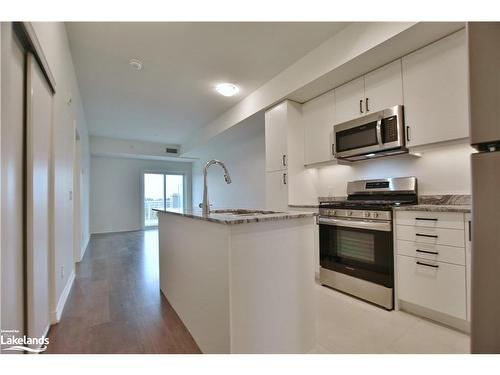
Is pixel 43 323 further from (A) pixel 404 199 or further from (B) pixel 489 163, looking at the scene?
(A) pixel 404 199

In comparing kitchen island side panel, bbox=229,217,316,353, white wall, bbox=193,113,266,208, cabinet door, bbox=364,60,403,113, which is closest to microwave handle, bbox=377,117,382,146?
cabinet door, bbox=364,60,403,113

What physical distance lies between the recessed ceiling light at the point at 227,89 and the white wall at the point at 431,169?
74.9 inches

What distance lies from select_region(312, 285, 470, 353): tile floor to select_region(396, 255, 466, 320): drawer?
6.0 inches

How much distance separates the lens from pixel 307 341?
1480mm

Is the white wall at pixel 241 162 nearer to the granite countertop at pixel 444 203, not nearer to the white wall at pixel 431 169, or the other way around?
the white wall at pixel 431 169

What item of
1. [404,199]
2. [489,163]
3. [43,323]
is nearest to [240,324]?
[489,163]

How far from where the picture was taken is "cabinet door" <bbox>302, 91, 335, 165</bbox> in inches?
112

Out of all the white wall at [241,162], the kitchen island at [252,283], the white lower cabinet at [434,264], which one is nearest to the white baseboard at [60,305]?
the kitchen island at [252,283]

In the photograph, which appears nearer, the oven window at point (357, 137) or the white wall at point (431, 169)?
the white wall at point (431, 169)

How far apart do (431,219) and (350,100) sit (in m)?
1.49

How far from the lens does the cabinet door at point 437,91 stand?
6.10 ft

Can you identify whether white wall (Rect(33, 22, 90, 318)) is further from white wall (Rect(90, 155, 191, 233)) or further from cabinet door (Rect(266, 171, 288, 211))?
white wall (Rect(90, 155, 191, 233))

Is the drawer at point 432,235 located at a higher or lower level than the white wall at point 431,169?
lower
